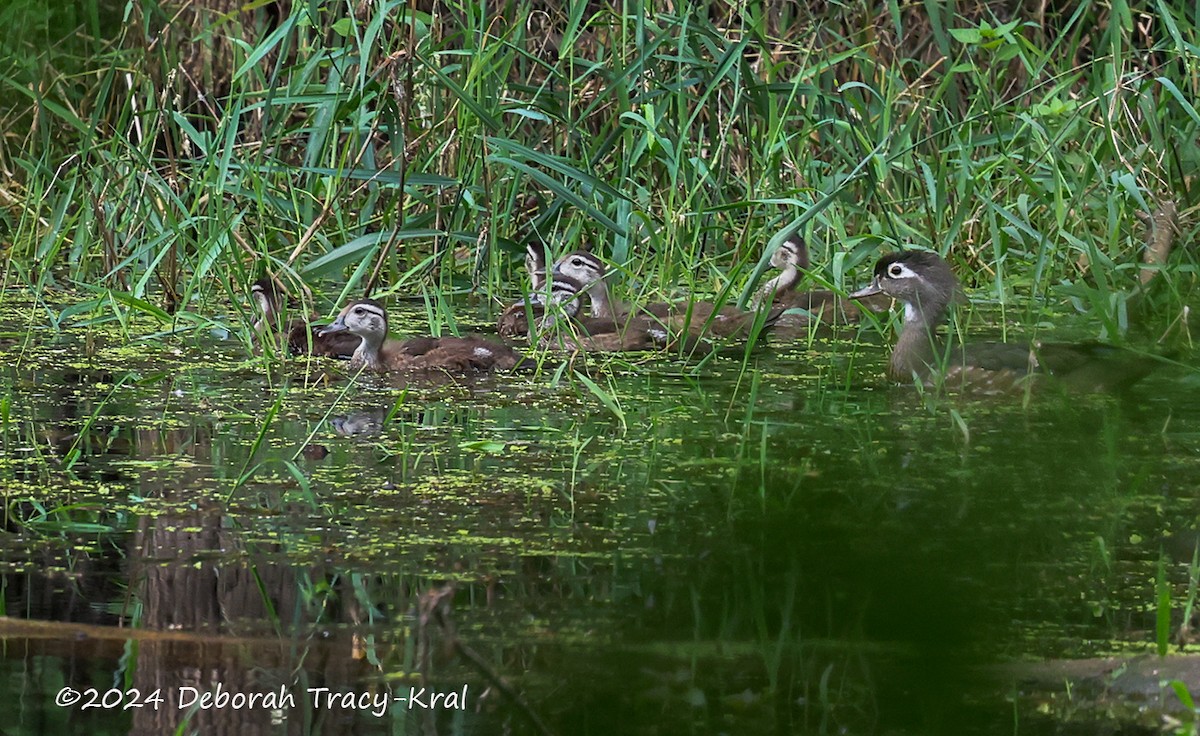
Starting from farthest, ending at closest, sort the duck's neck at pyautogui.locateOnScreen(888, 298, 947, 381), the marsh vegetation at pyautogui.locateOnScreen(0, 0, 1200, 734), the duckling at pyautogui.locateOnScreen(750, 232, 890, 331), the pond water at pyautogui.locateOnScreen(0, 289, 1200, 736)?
the duckling at pyautogui.locateOnScreen(750, 232, 890, 331) < the duck's neck at pyautogui.locateOnScreen(888, 298, 947, 381) < the marsh vegetation at pyautogui.locateOnScreen(0, 0, 1200, 734) < the pond water at pyautogui.locateOnScreen(0, 289, 1200, 736)

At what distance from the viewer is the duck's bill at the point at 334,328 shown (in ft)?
21.3

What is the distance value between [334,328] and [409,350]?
13.5 inches

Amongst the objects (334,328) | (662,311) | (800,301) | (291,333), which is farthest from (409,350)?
(800,301)

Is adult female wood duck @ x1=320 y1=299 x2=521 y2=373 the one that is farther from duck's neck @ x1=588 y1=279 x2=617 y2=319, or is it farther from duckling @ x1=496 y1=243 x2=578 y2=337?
duck's neck @ x1=588 y1=279 x2=617 y2=319

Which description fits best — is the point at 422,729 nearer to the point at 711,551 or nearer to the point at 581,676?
the point at 581,676

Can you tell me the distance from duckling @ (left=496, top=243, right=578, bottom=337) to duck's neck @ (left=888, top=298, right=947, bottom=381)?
1.12 meters

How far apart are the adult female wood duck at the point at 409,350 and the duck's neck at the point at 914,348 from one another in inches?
49.3

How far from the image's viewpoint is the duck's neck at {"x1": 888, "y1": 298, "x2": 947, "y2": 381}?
605 centimetres

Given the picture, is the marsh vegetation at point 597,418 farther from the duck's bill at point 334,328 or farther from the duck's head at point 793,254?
the duck's bill at point 334,328

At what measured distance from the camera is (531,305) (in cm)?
671

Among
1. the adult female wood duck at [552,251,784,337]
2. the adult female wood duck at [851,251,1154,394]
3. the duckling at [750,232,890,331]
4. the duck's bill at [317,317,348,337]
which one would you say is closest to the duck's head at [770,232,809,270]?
the duckling at [750,232,890,331]

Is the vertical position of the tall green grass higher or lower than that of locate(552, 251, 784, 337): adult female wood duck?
higher

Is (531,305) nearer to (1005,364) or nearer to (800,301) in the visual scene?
(800,301)

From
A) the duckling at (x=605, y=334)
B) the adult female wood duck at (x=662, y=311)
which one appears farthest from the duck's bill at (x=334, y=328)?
the adult female wood duck at (x=662, y=311)
